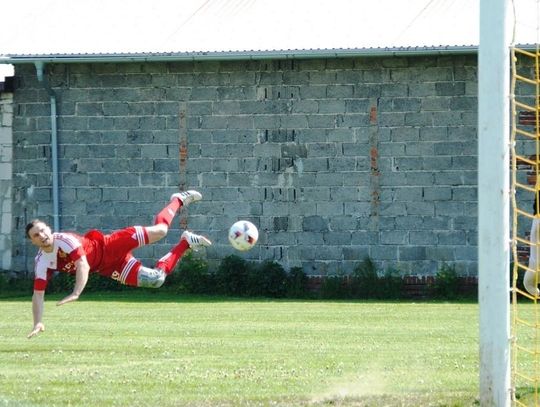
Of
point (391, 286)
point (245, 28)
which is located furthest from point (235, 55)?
point (391, 286)

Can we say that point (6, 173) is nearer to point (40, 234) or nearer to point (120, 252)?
point (120, 252)

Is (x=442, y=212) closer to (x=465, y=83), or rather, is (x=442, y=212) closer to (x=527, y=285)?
(x=465, y=83)

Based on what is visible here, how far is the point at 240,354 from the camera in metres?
14.4

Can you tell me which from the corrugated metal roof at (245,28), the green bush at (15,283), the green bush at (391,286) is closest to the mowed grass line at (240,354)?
the green bush at (391,286)

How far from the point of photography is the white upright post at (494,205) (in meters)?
9.29

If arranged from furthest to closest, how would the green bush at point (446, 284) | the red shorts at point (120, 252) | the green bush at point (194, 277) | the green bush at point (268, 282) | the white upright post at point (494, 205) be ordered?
1. the green bush at point (194, 277)
2. the green bush at point (268, 282)
3. the green bush at point (446, 284)
4. the red shorts at point (120, 252)
5. the white upright post at point (494, 205)

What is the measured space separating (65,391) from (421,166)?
38.7 feet

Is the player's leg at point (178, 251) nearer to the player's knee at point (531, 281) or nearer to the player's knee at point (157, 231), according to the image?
the player's knee at point (157, 231)

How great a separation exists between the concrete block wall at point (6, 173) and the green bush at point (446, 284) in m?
7.62

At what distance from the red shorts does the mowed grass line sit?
81 centimetres

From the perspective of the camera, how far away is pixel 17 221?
24250 mm

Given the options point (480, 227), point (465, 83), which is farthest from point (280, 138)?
point (480, 227)

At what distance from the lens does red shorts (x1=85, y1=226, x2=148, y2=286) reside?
15125 millimetres

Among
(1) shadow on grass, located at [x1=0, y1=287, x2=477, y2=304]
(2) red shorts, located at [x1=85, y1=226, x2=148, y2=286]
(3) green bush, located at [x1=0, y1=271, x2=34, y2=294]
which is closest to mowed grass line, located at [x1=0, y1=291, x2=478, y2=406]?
(1) shadow on grass, located at [x1=0, y1=287, x2=477, y2=304]
